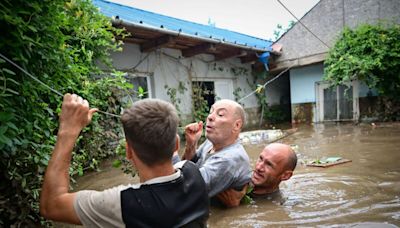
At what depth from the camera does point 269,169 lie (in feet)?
10.9

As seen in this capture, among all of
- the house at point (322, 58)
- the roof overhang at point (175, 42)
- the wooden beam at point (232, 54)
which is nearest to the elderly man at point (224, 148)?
the roof overhang at point (175, 42)

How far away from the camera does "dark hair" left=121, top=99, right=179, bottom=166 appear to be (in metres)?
1.37

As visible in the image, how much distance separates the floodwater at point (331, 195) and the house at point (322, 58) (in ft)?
17.4

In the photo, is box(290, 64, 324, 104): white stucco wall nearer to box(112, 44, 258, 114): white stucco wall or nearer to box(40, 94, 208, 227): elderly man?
box(112, 44, 258, 114): white stucco wall

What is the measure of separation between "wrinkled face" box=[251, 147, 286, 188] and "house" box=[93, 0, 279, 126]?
3773 millimetres

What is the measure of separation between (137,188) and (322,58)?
11.0 metres

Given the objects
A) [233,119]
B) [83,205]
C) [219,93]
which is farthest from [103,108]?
[219,93]

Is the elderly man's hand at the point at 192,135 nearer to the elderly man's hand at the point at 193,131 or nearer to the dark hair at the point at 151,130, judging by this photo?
the elderly man's hand at the point at 193,131

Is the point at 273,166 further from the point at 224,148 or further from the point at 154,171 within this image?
the point at 154,171

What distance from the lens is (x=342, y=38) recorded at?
10336 mm

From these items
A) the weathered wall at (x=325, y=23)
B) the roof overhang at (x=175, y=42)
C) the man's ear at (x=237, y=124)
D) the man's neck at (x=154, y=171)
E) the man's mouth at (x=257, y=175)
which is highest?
the weathered wall at (x=325, y=23)

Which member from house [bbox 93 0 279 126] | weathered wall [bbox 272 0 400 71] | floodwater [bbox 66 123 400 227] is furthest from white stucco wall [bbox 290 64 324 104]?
floodwater [bbox 66 123 400 227]

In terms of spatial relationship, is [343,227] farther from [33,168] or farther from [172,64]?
[172,64]

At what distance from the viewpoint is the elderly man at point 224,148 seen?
8.85 feet
